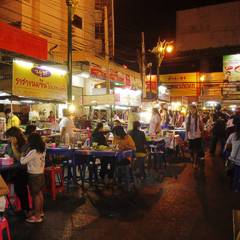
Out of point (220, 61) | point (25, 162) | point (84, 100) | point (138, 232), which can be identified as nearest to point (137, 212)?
point (138, 232)

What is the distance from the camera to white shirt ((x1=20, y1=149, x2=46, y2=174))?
699 centimetres

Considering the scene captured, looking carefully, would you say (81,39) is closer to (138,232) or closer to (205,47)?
(205,47)

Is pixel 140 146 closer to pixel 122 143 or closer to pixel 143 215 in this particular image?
pixel 122 143

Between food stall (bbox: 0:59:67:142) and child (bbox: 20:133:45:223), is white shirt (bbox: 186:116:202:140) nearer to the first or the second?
food stall (bbox: 0:59:67:142)

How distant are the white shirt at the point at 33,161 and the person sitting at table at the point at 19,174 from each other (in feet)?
1.32

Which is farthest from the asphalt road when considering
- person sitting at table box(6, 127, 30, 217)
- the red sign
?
the red sign

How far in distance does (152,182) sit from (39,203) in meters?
4.46

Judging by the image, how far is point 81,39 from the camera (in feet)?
85.8

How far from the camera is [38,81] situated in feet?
46.8

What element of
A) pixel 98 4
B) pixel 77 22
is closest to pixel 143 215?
pixel 77 22

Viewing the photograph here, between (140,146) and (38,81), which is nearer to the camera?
(140,146)

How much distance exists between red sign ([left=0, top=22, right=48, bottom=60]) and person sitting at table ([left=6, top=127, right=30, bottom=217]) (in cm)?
607

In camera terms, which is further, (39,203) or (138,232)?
(39,203)

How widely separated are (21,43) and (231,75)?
24111mm
